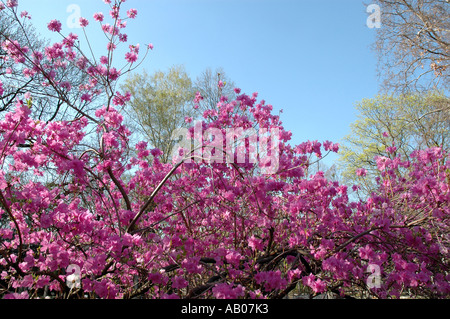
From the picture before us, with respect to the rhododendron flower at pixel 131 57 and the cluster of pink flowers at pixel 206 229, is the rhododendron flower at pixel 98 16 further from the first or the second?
the rhododendron flower at pixel 131 57

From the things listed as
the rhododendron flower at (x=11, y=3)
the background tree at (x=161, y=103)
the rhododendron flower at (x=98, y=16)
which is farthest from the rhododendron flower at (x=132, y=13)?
the background tree at (x=161, y=103)

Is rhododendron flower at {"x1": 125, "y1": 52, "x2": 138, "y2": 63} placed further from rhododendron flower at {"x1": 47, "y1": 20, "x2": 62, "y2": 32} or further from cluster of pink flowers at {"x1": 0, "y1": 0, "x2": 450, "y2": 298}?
rhododendron flower at {"x1": 47, "y1": 20, "x2": 62, "y2": 32}

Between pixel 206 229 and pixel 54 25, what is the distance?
3694mm

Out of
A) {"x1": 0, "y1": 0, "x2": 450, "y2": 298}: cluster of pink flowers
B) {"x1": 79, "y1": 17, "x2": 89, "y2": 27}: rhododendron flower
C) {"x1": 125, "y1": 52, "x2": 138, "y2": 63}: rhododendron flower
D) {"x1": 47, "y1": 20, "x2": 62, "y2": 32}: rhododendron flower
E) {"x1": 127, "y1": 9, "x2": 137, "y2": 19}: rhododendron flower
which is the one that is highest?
{"x1": 127, "y1": 9, "x2": 137, "y2": 19}: rhododendron flower

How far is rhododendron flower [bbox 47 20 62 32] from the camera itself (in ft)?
14.1

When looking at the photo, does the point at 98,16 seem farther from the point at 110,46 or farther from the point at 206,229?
the point at 206,229

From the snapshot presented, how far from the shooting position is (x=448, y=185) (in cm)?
273

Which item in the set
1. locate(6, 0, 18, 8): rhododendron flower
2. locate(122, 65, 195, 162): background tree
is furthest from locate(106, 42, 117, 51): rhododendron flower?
locate(122, 65, 195, 162): background tree

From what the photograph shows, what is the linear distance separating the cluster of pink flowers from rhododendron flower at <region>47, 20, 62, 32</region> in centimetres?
1

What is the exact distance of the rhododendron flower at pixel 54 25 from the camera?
169 inches
